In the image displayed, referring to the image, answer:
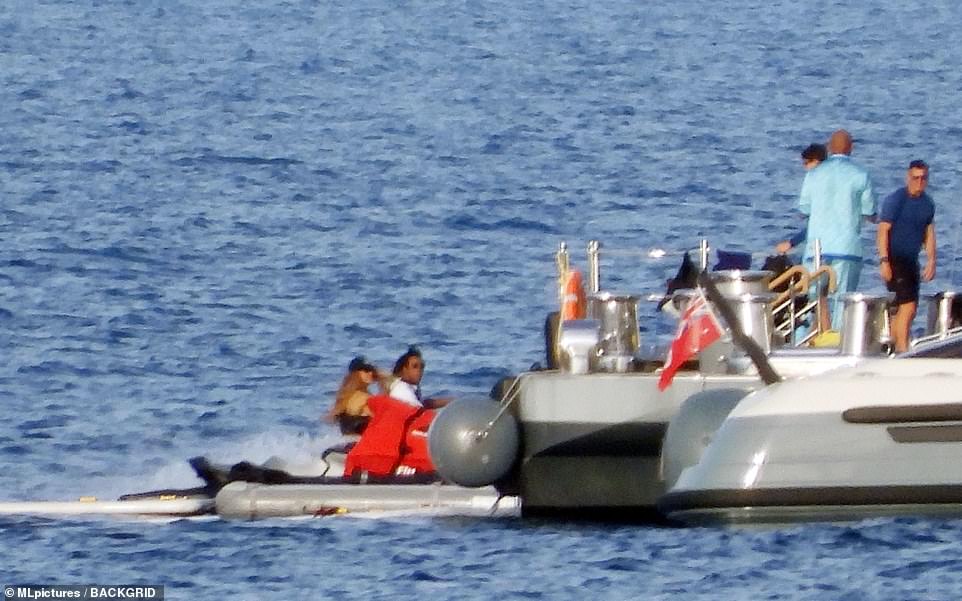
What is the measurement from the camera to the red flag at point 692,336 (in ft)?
52.1

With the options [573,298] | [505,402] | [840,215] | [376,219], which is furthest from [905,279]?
[376,219]

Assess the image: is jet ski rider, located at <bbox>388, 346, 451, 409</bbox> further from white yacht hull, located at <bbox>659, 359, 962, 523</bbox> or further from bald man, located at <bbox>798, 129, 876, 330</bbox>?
white yacht hull, located at <bbox>659, 359, 962, 523</bbox>

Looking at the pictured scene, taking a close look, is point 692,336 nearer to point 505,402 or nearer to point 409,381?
point 505,402

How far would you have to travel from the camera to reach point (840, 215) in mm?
17062

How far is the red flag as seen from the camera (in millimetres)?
15875

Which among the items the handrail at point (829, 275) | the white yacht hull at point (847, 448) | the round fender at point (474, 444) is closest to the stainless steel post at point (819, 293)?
the handrail at point (829, 275)

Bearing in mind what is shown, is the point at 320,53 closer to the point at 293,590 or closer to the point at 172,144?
the point at 172,144

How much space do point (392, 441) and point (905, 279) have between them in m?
3.07

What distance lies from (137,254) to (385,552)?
52.7ft

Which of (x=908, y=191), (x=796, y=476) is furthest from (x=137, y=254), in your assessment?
(x=796, y=476)

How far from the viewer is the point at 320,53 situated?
52.9 meters

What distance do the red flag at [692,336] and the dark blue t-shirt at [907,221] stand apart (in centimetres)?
143

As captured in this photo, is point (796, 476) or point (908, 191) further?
point (908, 191)

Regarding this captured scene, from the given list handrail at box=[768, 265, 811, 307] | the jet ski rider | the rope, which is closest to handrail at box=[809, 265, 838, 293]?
handrail at box=[768, 265, 811, 307]
